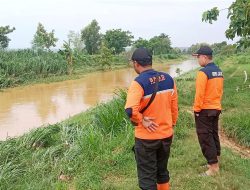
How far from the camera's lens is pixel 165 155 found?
13.5ft

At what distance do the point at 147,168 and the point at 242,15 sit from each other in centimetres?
699

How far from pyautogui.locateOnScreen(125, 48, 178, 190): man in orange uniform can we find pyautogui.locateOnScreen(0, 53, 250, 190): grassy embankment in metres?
0.93

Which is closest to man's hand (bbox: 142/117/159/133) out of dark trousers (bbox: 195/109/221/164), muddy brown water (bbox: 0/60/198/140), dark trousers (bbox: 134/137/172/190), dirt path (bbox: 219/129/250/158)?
dark trousers (bbox: 134/137/172/190)

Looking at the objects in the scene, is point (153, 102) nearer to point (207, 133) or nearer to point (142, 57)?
point (142, 57)

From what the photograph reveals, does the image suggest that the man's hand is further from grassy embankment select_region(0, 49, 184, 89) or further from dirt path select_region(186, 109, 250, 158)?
grassy embankment select_region(0, 49, 184, 89)

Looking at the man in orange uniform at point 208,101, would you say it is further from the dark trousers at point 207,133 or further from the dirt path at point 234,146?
the dirt path at point 234,146

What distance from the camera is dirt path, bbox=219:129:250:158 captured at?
6537 millimetres

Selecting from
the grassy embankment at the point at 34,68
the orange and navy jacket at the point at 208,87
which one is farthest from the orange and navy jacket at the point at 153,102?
the grassy embankment at the point at 34,68

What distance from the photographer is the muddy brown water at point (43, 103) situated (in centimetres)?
1229

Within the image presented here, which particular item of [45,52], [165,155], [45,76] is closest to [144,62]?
[165,155]

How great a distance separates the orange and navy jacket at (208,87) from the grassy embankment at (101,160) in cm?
92

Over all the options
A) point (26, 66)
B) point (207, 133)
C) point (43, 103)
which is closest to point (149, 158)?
point (207, 133)

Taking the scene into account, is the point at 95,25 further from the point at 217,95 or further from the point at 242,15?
Result: the point at 217,95

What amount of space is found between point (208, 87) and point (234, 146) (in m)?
2.34
